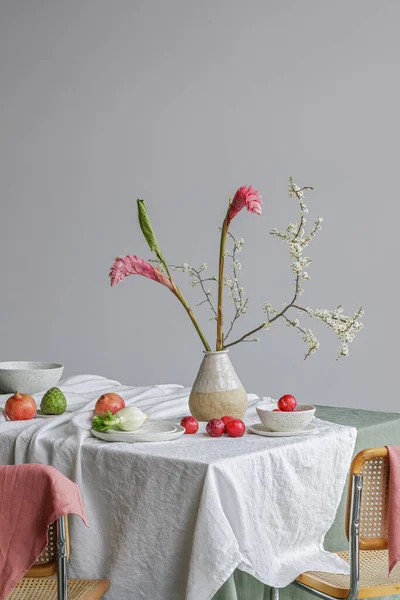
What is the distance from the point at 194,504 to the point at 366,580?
428 millimetres

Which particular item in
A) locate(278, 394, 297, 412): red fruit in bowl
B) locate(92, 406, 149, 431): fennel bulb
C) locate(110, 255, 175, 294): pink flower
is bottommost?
locate(92, 406, 149, 431): fennel bulb

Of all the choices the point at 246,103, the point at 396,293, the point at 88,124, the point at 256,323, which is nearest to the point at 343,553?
the point at 396,293

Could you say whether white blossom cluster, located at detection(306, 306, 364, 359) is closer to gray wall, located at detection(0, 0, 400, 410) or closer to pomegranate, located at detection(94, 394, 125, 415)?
pomegranate, located at detection(94, 394, 125, 415)

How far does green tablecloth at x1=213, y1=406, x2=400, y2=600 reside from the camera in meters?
1.96

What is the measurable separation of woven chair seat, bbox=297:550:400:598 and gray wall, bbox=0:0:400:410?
2120 mm

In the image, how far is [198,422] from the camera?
7.24 ft

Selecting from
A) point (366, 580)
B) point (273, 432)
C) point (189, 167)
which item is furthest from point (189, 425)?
point (189, 167)

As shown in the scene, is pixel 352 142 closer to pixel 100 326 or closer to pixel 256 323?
pixel 256 323

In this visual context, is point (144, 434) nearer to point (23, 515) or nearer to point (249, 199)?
point (23, 515)

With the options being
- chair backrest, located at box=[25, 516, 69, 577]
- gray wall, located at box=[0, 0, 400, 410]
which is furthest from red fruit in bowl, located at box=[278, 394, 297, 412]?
gray wall, located at box=[0, 0, 400, 410]

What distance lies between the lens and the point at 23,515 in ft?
5.26

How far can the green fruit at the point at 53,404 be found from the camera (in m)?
2.29

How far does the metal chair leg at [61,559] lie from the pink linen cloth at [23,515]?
33mm

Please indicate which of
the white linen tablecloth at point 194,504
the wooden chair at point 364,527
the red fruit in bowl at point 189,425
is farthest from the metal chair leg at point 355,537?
the red fruit in bowl at point 189,425
